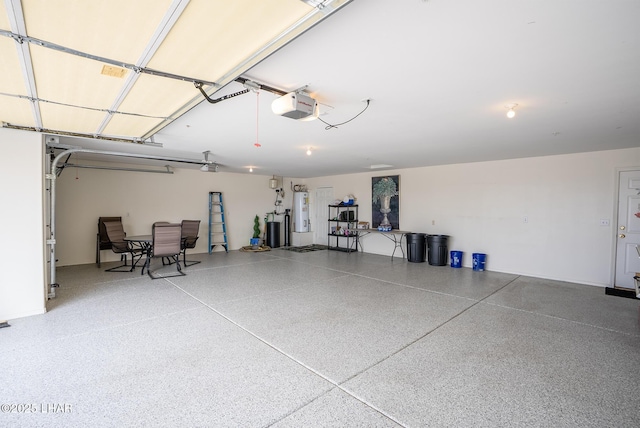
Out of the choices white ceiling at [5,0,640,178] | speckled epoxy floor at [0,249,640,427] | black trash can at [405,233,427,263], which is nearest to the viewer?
white ceiling at [5,0,640,178]

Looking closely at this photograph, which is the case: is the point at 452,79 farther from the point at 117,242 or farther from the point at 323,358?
the point at 117,242

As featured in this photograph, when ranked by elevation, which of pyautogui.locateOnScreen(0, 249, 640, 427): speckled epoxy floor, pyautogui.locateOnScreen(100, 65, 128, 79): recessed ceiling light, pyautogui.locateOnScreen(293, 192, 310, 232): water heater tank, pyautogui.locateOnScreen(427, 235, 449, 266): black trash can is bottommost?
pyautogui.locateOnScreen(0, 249, 640, 427): speckled epoxy floor

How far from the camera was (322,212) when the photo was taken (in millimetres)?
10391

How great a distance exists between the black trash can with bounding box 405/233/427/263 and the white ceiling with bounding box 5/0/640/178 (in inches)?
118

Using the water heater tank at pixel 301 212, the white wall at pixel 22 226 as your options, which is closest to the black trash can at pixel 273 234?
the water heater tank at pixel 301 212

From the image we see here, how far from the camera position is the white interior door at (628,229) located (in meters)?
4.89

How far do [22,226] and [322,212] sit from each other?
7.74m

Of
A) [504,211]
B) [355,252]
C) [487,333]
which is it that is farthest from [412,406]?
[355,252]

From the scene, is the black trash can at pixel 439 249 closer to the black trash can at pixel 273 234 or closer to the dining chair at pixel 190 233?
the black trash can at pixel 273 234

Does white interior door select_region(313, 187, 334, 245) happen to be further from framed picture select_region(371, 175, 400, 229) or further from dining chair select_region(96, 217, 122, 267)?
dining chair select_region(96, 217, 122, 267)

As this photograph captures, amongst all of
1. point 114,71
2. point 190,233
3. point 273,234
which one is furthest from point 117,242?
point 114,71

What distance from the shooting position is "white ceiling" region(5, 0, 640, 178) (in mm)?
1625

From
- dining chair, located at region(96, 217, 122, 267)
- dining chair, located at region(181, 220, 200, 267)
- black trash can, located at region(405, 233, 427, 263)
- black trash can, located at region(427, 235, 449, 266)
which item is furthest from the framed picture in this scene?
dining chair, located at region(96, 217, 122, 267)

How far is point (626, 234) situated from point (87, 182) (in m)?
11.0
